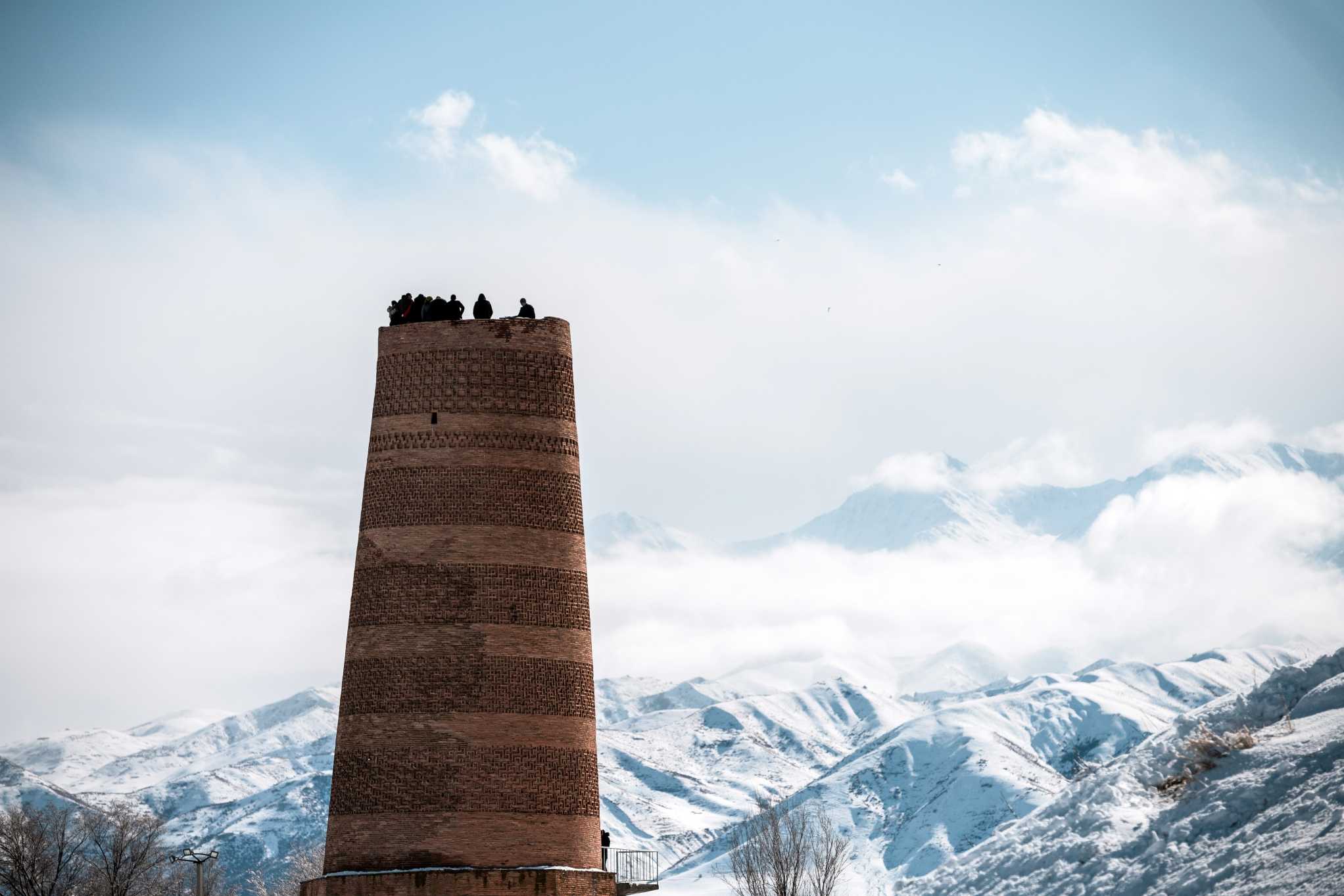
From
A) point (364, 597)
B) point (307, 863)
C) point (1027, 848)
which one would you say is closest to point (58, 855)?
point (307, 863)

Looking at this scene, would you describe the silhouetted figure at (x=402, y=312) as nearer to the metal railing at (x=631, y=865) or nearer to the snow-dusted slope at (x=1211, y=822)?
the metal railing at (x=631, y=865)

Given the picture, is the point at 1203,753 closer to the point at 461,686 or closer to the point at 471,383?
the point at 461,686

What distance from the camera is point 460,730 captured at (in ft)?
124

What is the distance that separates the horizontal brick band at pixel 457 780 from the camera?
123 ft

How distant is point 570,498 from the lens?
40.4m

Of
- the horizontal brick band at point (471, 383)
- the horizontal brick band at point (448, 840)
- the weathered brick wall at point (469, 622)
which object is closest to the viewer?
the horizontal brick band at point (448, 840)

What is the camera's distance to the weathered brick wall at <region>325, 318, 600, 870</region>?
124ft

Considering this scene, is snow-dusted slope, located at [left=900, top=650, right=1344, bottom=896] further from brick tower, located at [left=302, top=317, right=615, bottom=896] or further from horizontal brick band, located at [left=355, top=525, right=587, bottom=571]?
horizontal brick band, located at [left=355, top=525, right=587, bottom=571]

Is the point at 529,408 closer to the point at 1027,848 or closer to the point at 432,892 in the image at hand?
the point at 432,892

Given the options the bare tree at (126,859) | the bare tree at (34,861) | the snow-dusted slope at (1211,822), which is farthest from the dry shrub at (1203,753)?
the bare tree at (34,861)

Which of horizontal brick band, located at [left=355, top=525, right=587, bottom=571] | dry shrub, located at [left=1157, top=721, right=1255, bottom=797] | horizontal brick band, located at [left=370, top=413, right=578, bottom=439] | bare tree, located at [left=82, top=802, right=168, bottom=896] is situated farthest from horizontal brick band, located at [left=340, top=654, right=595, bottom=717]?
bare tree, located at [left=82, top=802, right=168, bottom=896]

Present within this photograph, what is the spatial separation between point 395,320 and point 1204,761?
23.2 m

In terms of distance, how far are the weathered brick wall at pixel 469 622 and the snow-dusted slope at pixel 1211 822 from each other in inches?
603

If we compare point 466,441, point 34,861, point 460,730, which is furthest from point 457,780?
point 34,861
